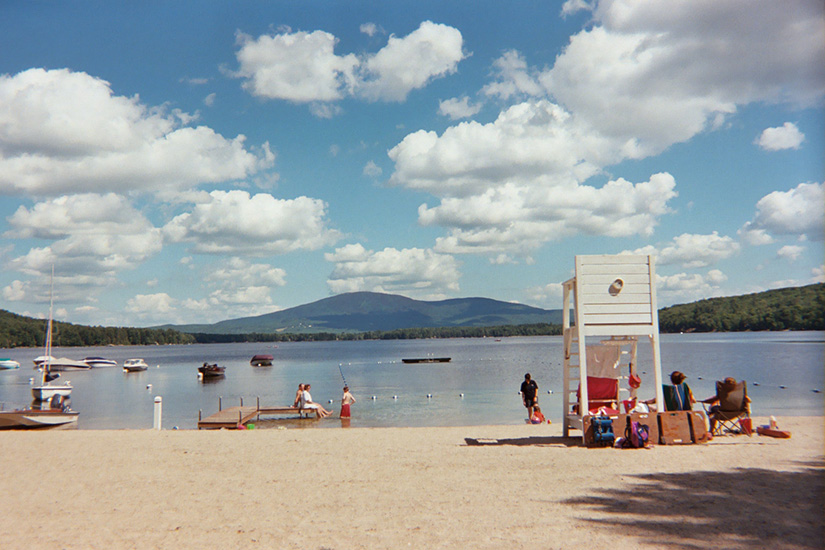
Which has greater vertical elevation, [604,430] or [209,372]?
[604,430]

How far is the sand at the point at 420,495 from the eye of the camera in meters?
6.80

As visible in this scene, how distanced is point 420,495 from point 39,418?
2085 cm

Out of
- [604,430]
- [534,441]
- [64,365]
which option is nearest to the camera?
[604,430]

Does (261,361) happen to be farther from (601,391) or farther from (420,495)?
(420,495)

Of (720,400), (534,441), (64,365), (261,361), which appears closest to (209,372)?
(261,361)

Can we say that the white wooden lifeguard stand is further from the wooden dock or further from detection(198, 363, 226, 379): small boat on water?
detection(198, 363, 226, 379): small boat on water

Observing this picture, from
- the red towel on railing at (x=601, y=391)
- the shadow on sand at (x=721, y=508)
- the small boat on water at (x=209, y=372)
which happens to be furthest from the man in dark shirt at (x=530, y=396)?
the small boat on water at (x=209, y=372)

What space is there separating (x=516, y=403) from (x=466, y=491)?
84.1 feet

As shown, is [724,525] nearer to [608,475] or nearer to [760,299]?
[608,475]

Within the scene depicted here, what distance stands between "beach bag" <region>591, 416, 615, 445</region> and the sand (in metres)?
0.46

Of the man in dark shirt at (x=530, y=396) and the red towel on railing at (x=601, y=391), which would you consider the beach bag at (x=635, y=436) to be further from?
the man in dark shirt at (x=530, y=396)

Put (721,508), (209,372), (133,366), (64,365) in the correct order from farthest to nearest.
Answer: (64,365)
(133,366)
(209,372)
(721,508)

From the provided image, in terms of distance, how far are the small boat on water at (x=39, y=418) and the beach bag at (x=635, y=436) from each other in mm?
21878

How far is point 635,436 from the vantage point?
12.3 m
